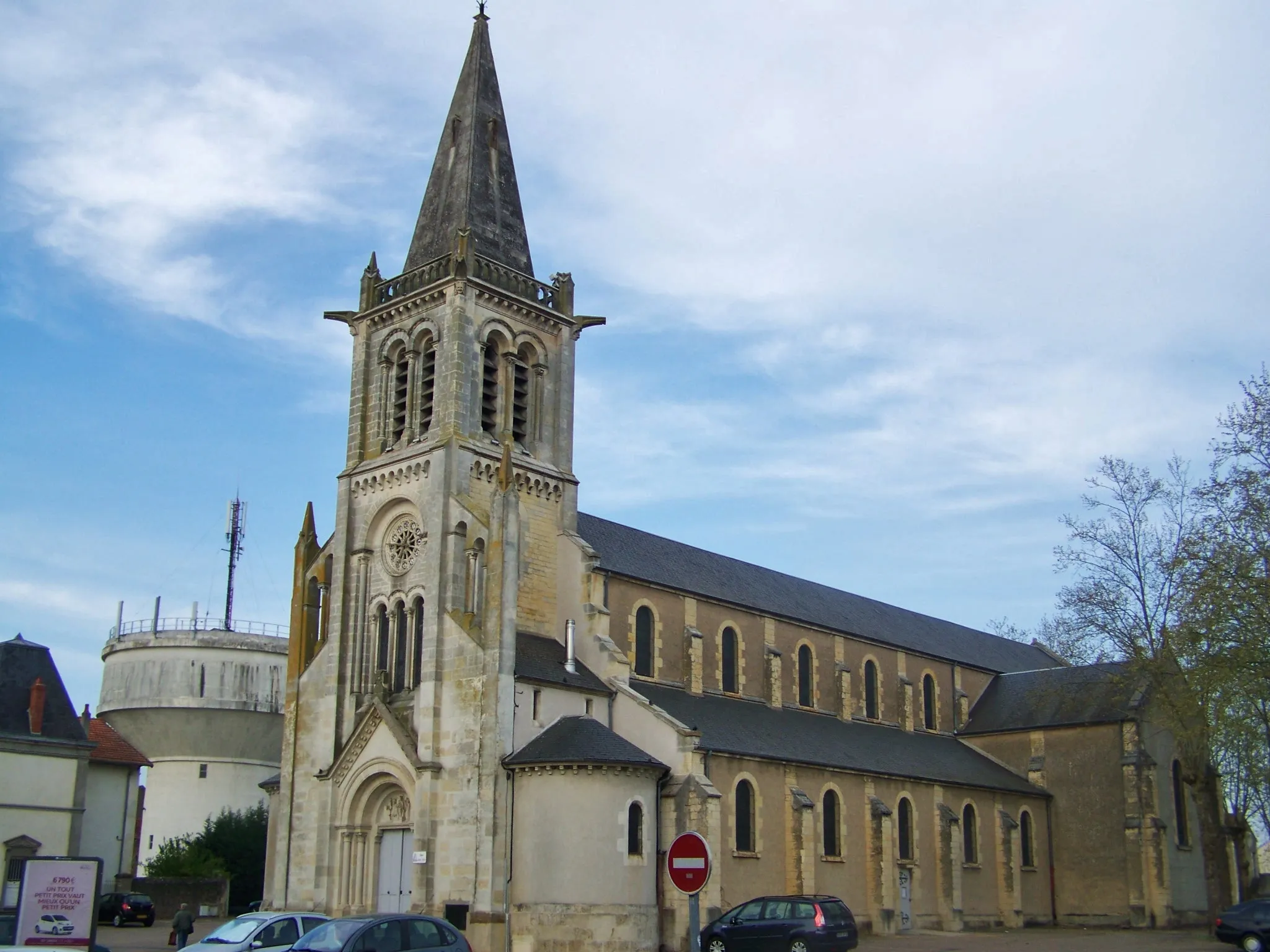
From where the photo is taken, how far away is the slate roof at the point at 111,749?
49531 mm

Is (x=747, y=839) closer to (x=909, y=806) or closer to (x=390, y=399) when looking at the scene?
(x=909, y=806)

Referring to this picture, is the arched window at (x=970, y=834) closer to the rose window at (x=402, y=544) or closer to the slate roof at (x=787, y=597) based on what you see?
the slate roof at (x=787, y=597)

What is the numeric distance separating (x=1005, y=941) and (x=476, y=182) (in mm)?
27470

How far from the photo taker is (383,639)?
37562mm

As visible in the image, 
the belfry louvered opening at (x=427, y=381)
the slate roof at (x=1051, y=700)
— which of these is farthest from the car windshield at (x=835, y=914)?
the belfry louvered opening at (x=427, y=381)

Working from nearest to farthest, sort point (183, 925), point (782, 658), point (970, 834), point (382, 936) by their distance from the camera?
1. point (382, 936)
2. point (183, 925)
3. point (782, 658)
4. point (970, 834)

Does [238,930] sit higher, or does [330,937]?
[330,937]

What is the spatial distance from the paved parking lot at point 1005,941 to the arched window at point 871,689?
8.82m

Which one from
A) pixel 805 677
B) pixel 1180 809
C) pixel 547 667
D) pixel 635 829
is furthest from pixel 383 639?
pixel 1180 809

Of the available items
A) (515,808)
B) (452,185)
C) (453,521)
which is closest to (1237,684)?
(515,808)

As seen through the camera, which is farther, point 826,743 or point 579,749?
point 826,743

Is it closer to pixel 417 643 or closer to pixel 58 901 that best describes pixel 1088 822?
pixel 417 643

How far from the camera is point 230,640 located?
58938 mm

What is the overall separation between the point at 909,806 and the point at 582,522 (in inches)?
554
